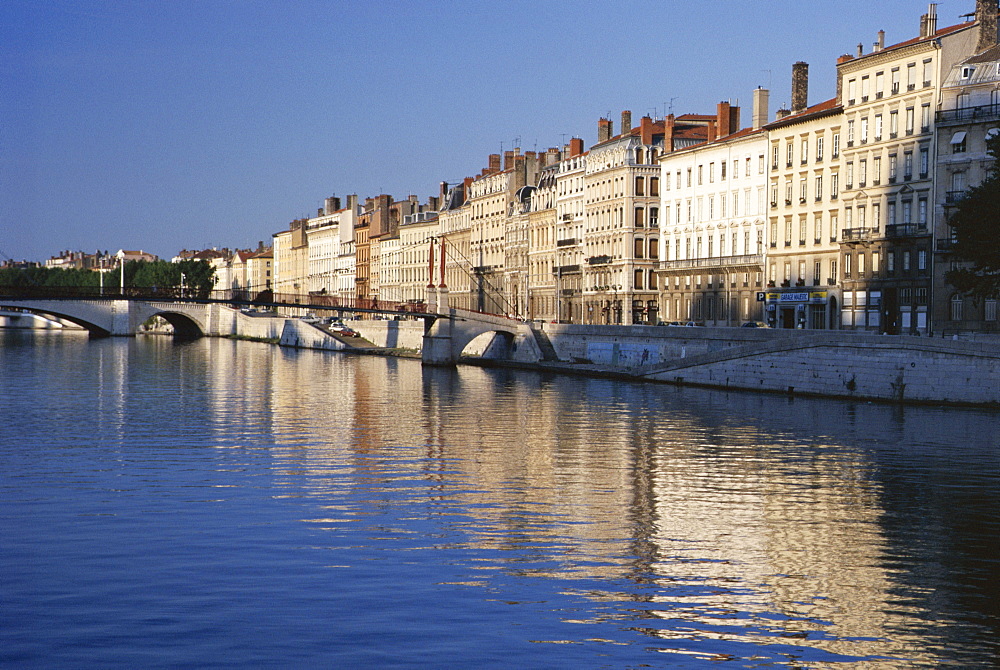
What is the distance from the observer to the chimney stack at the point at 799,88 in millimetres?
79250

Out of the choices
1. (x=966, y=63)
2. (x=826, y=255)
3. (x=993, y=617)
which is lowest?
(x=993, y=617)

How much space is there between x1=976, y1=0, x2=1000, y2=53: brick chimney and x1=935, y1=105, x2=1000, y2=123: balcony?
139 inches

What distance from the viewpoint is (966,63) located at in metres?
62.9

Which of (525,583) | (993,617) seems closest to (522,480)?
(525,583)

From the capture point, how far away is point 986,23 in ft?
208

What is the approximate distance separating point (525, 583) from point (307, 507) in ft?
24.0

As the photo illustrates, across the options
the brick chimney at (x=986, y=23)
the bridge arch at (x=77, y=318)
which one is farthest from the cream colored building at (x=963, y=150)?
the bridge arch at (x=77, y=318)

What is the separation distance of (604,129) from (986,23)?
143 feet

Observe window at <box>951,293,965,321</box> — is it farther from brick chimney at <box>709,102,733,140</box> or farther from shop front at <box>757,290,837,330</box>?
brick chimney at <box>709,102,733,140</box>

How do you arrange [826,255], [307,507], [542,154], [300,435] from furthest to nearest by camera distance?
1. [542,154]
2. [826,255]
3. [300,435]
4. [307,507]

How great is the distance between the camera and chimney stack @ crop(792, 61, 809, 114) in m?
79.2

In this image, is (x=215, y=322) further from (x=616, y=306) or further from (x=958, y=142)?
(x=958, y=142)

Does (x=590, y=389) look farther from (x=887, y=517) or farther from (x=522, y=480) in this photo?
(x=887, y=517)

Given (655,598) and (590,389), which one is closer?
(655,598)
